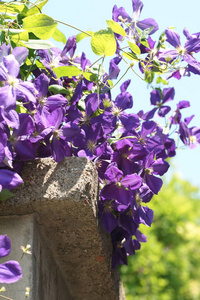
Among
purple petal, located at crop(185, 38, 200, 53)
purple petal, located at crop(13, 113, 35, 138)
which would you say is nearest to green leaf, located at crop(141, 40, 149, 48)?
purple petal, located at crop(185, 38, 200, 53)

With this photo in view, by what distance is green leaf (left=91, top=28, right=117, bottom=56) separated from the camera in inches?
39.6

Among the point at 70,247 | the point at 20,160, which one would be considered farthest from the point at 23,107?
the point at 70,247

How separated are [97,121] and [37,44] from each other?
8.7 inches

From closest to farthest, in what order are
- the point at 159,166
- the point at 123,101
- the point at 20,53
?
1. the point at 20,53
2. the point at 159,166
3. the point at 123,101

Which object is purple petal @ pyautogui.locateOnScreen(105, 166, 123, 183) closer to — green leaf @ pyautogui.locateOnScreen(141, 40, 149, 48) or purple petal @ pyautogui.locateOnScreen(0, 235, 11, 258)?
purple petal @ pyautogui.locateOnScreen(0, 235, 11, 258)

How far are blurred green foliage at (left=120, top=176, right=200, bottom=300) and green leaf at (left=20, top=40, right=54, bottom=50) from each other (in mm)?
Result: 7638

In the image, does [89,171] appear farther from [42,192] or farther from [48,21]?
[48,21]

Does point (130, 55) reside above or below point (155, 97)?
above

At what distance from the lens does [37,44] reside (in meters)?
0.99

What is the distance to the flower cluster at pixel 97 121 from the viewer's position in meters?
0.85

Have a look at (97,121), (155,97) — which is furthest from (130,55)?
(155,97)

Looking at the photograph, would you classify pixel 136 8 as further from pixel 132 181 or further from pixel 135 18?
pixel 132 181

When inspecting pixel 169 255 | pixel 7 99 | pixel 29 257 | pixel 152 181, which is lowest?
pixel 169 255

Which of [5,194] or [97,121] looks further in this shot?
[97,121]
